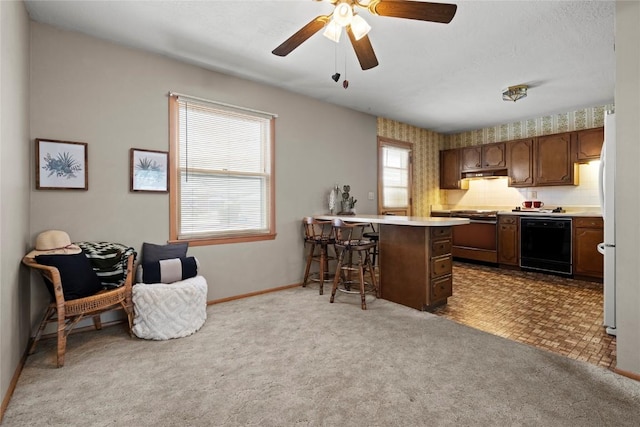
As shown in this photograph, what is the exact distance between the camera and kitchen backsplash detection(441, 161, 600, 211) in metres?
4.86

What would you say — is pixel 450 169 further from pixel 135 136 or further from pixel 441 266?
pixel 135 136

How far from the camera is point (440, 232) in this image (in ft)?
10.5

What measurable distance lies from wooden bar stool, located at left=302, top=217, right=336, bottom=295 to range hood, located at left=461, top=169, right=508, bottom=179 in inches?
134

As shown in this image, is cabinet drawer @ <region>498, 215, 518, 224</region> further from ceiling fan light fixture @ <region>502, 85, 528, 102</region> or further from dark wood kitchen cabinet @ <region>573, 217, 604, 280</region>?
ceiling fan light fixture @ <region>502, 85, 528, 102</region>

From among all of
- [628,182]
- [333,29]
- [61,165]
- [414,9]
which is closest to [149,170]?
[61,165]

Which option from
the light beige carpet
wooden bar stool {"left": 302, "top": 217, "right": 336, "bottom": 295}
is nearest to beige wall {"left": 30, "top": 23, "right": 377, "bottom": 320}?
wooden bar stool {"left": 302, "top": 217, "right": 336, "bottom": 295}

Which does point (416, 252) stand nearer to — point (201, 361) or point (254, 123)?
point (201, 361)

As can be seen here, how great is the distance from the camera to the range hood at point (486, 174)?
222 inches

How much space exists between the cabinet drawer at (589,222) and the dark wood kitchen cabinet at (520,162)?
101cm

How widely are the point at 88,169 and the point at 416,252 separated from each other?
3.10 meters

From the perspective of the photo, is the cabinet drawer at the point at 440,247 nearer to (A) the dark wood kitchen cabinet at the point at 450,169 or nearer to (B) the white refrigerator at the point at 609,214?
(B) the white refrigerator at the point at 609,214

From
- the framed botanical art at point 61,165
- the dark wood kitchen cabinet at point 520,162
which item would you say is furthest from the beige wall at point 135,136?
the dark wood kitchen cabinet at point 520,162

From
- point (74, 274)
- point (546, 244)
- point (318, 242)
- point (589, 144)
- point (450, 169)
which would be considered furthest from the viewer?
point (450, 169)

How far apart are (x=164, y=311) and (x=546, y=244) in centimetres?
517
